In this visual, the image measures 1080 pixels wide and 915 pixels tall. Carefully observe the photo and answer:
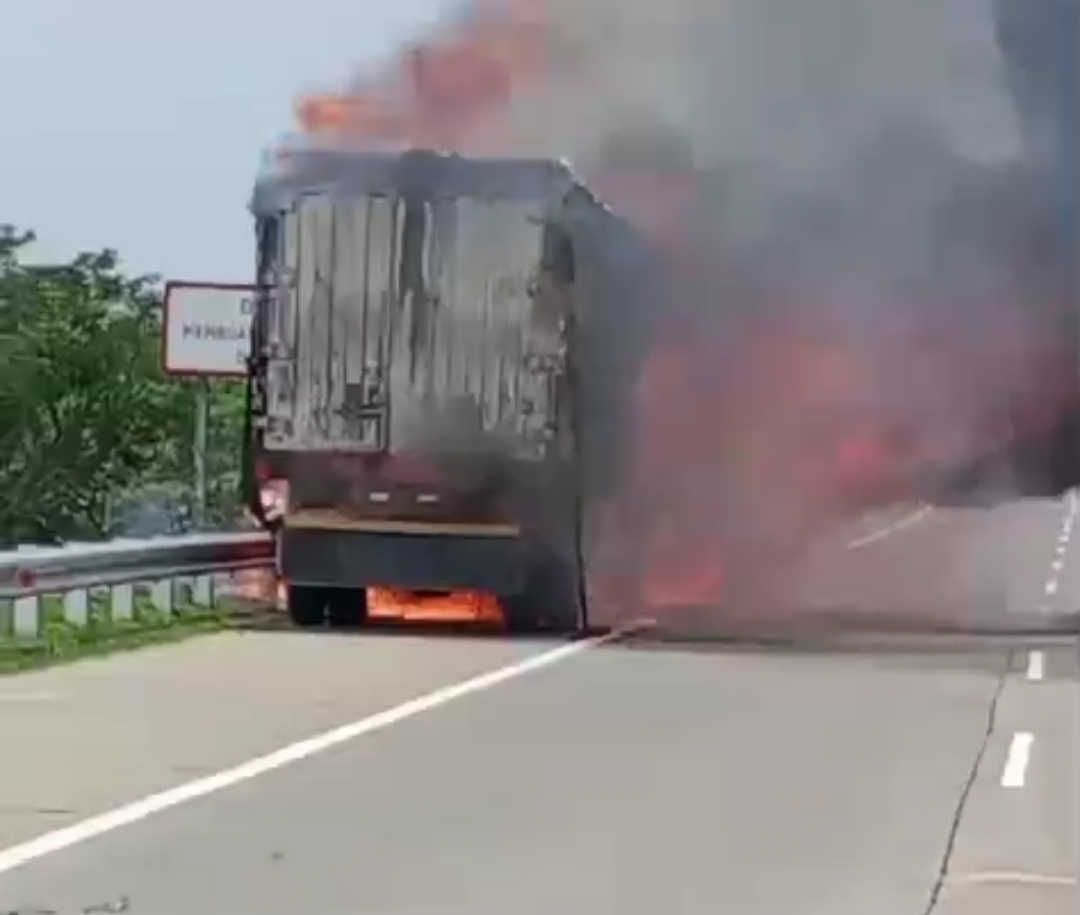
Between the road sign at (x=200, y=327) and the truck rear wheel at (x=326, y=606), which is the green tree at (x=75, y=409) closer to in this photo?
the road sign at (x=200, y=327)

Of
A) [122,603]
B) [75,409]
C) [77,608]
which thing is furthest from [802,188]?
[75,409]

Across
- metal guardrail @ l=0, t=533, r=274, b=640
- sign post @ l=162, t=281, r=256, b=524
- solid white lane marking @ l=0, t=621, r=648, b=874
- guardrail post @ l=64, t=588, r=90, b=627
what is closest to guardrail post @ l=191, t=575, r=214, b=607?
metal guardrail @ l=0, t=533, r=274, b=640

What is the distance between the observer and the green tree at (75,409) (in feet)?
141

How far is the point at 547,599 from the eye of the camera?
24969 millimetres

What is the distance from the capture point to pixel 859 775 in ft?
48.0

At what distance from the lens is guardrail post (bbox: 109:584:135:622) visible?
77.9ft

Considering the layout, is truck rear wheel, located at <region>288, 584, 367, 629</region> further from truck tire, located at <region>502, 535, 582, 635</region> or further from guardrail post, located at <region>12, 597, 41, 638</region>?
guardrail post, located at <region>12, 597, 41, 638</region>

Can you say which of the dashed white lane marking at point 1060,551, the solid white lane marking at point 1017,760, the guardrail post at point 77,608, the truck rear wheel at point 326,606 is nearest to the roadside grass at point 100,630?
the guardrail post at point 77,608

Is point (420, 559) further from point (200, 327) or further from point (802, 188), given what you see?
point (200, 327)

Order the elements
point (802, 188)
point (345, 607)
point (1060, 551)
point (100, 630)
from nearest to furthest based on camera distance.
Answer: point (100, 630) < point (345, 607) < point (802, 188) < point (1060, 551)

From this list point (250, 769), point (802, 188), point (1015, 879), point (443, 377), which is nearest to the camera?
point (1015, 879)

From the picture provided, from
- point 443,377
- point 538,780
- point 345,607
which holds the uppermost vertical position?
point 443,377

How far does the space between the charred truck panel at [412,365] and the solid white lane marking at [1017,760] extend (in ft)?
24.7

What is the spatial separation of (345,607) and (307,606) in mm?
512
